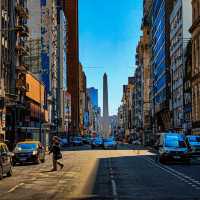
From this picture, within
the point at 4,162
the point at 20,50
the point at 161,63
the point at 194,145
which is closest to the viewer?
the point at 4,162

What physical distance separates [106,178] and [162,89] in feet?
328

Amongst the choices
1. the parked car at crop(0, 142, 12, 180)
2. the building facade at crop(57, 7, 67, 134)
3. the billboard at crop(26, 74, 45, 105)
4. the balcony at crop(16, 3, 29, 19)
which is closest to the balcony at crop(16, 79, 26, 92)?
the billboard at crop(26, 74, 45, 105)

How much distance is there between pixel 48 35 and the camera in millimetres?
126312

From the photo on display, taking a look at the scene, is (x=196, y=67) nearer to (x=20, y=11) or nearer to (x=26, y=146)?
(x=20, y=11)

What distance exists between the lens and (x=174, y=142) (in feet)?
135

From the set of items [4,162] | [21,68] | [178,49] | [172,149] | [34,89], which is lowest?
[4,162]

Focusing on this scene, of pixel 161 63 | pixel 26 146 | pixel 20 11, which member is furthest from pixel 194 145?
pixel 161 63

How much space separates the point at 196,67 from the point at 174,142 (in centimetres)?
4804

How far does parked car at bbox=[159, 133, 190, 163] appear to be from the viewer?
39.9 meters

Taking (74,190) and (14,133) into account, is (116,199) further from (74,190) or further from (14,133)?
(14,133)

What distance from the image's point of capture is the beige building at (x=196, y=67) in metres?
85.3

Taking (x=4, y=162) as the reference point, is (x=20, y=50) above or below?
above

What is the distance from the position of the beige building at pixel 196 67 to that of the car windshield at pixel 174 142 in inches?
1669

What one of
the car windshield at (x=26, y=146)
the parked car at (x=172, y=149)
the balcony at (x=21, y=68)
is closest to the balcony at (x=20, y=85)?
the balcony at (x=21, y=68)
